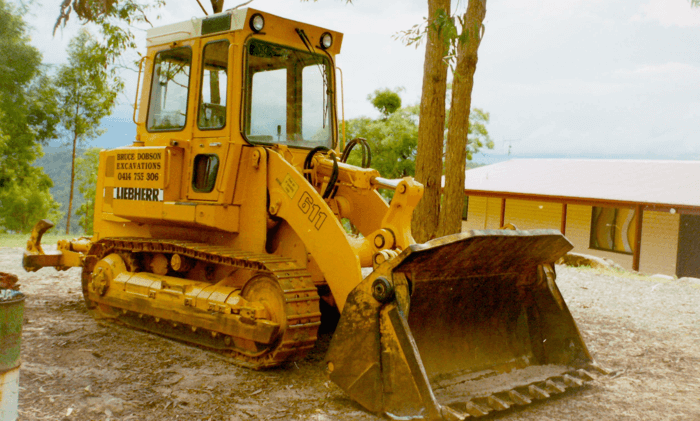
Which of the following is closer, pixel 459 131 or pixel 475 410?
pixel 475 410

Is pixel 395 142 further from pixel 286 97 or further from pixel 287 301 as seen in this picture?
pixel 287 301

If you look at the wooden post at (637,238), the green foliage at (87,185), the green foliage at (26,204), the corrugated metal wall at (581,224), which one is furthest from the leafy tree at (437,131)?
the green foliage at (87,185)

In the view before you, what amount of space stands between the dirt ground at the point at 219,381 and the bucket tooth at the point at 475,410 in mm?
303

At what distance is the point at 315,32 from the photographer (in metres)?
6.04

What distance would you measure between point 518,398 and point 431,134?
4.78 meters

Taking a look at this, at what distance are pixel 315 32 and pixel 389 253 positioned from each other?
2.62 m

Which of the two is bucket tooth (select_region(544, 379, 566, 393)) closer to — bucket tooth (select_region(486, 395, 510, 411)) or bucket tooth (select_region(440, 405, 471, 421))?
bucket tooth (select_region(486, 395, 510, 411))

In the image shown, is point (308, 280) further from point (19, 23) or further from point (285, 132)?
point (19, 23)

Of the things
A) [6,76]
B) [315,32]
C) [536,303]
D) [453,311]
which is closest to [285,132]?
[315,32]

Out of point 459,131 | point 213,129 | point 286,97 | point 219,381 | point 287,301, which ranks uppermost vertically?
point 459,131

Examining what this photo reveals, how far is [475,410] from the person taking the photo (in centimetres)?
379

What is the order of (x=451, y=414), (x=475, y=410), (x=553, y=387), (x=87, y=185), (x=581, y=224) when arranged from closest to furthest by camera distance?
(x=451, y=414), (x=475, y=410), (x=553, y=387), (x=581, y=224), (x=87, y=185)

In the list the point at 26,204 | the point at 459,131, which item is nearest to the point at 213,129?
the point at 459,131

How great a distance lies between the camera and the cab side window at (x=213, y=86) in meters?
5.66
